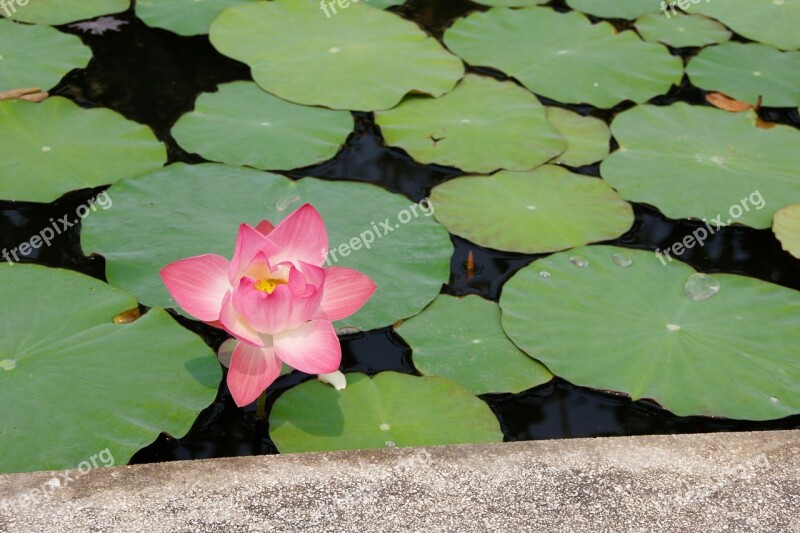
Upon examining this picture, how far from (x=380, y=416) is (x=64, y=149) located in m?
1.43

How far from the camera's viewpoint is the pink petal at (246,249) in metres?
1.71

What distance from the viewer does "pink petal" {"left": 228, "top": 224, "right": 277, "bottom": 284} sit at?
1710 millimetres

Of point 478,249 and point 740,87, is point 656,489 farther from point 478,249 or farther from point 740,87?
point 740,87

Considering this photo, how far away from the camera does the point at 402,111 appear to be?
3.05 meters

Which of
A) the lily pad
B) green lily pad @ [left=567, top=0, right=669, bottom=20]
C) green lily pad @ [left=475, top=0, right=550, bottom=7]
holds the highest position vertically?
green lily pad @ [left=475, top=0, right=550, bottom=7]

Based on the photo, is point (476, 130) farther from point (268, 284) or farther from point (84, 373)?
point (84, 373)

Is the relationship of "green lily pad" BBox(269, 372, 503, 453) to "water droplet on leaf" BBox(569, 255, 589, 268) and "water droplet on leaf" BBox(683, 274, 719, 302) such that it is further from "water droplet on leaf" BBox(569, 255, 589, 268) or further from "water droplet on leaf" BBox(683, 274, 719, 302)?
"water droplet on leaf" BBox(683, 274, 719, 302)

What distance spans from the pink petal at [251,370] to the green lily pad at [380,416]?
228 millimetres

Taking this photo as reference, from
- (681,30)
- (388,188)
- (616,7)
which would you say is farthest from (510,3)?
(388,188)

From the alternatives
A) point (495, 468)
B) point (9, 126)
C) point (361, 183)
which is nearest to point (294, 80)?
point (361, 183)

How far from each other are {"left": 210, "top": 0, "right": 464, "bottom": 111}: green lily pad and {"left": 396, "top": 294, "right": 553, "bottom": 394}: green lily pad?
1039 millimetres

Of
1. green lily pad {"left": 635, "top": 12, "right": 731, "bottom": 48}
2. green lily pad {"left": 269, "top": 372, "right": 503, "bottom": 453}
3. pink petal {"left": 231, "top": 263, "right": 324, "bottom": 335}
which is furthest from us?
green lily pad {"left": 635, "top": 12, "right": 731, "bottom": 48}

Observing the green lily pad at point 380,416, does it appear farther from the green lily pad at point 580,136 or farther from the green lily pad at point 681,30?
the green lily pad at point 681,30

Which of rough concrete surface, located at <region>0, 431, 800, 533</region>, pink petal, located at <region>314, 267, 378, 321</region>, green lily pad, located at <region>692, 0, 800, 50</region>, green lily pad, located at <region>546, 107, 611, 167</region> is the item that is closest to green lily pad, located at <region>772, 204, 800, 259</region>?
green lily pad, located at <region>546, 107, 611, 167</region>
